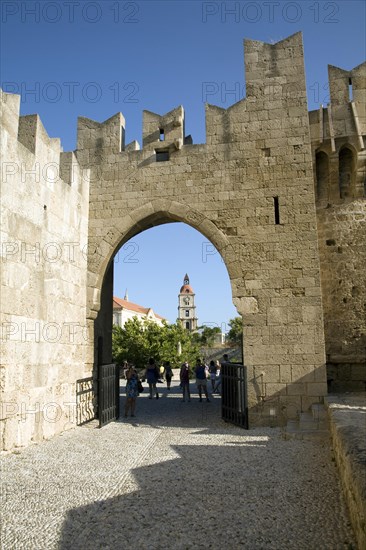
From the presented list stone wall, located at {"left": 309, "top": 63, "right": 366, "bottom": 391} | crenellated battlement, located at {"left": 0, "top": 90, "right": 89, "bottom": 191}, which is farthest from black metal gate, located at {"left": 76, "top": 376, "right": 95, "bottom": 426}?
stone wall, located at {"left": 309, "top": 63, "right": 366, "bottom": 391}

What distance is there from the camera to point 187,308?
235 ft

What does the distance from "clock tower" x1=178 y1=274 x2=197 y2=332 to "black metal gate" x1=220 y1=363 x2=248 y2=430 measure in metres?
62.7

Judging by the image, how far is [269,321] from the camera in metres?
7.41

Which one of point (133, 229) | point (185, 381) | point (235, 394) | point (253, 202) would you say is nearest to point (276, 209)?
point (253, 202)

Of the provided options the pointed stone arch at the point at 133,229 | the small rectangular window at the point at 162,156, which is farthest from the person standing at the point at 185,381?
the small rectangular window at the point at 162,156

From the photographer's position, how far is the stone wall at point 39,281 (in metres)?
5.69

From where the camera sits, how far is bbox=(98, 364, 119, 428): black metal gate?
7.54m

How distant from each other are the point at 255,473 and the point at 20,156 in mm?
5168

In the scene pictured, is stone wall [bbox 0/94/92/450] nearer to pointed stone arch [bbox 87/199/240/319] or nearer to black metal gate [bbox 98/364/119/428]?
pointed stone arch [bbox 87/199/240/319]

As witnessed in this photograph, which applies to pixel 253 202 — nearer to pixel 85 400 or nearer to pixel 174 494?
pixel 85 400

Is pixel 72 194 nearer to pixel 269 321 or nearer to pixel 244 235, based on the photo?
pixel 244 235

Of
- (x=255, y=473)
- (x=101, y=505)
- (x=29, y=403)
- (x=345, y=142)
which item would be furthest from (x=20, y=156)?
(x=345, y=142)

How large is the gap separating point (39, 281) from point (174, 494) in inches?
150

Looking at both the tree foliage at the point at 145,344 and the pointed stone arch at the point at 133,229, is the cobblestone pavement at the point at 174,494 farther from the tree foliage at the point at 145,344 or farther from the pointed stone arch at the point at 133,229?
the tree foliage at the point at 145,344
